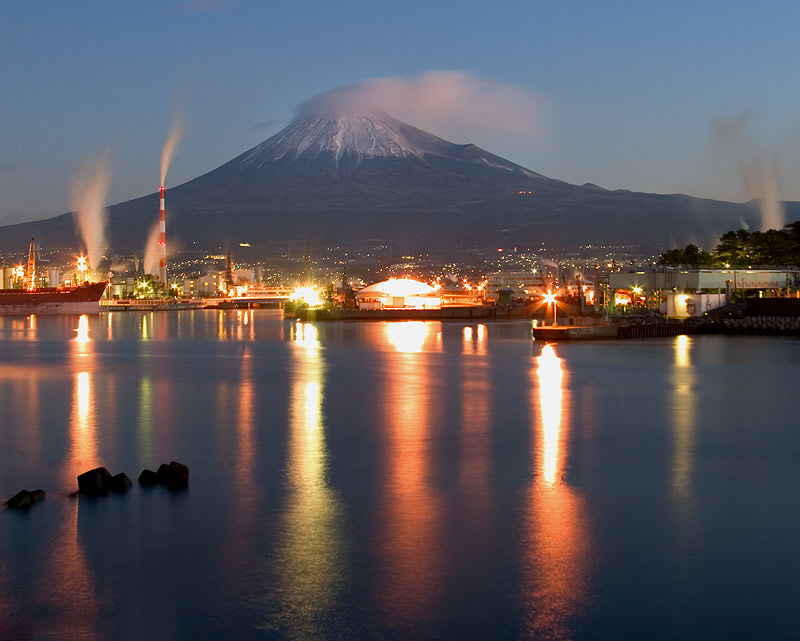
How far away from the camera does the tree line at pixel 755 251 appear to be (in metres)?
38.4

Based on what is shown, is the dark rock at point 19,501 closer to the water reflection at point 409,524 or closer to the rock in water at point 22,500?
the rock in water at point 22,500

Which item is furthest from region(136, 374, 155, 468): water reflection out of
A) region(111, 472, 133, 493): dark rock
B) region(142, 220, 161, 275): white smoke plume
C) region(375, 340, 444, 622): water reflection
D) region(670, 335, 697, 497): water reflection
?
region(142, 220, 161, 275): white smoke plume

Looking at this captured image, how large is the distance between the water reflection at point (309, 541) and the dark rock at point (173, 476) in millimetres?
793

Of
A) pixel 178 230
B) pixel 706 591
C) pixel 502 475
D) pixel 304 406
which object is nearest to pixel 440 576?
pixel 706 591

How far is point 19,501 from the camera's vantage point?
707 centimetres

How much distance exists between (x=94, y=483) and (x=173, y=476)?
1.98ft

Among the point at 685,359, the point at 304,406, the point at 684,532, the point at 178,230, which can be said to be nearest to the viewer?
the point at 684,532

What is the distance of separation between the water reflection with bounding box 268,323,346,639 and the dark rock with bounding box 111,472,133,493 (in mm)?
1169

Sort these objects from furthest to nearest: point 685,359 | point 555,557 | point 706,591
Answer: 1. point 685,359
2. point 555,557
3. point 706,591

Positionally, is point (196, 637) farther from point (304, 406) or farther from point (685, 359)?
point (685, 359)

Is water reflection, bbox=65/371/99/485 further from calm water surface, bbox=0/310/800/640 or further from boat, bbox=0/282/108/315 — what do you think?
boat, bbox=0/282/108/315

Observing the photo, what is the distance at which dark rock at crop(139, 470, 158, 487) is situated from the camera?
7.90 metres

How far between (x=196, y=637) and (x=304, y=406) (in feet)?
27.6

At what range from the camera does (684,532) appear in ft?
21.6
